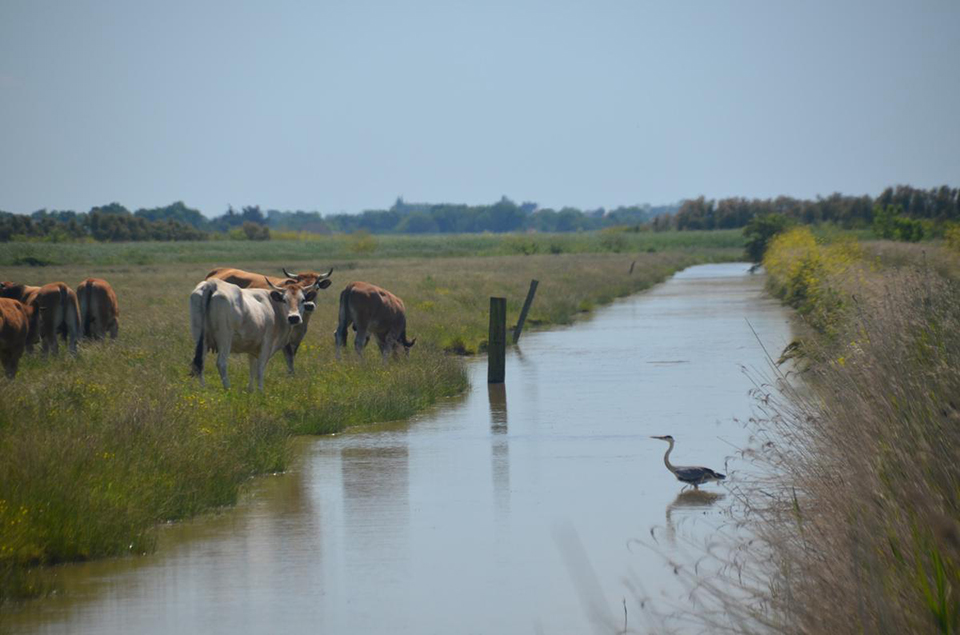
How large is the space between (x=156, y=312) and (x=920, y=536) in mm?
24289

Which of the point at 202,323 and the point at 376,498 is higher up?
the point at 202,323

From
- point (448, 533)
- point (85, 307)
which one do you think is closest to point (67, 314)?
point (85, 307)

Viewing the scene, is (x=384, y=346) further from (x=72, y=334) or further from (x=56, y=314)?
(x=56, y=314)

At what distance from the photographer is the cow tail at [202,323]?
50.2 feet

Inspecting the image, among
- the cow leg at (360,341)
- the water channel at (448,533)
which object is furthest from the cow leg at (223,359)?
the cow leg at (360,341)

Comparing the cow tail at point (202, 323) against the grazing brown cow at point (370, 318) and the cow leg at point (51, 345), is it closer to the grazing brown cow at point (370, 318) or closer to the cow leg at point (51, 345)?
the grazing brown cow at point (370, 318)

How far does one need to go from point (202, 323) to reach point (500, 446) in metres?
4.16

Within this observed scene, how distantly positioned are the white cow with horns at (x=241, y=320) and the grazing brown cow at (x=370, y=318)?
9.82 ft

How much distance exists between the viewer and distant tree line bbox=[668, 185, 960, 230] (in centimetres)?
10456

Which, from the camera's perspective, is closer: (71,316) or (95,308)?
(71,316)

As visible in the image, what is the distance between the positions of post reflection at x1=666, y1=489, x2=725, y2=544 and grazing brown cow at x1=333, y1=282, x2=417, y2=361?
9.16m

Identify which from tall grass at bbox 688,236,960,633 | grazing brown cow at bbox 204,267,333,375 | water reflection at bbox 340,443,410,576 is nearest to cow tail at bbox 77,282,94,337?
grazing brown cow at bbox 204,267,333,375

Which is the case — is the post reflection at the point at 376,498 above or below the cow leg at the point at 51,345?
below

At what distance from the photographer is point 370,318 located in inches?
808
